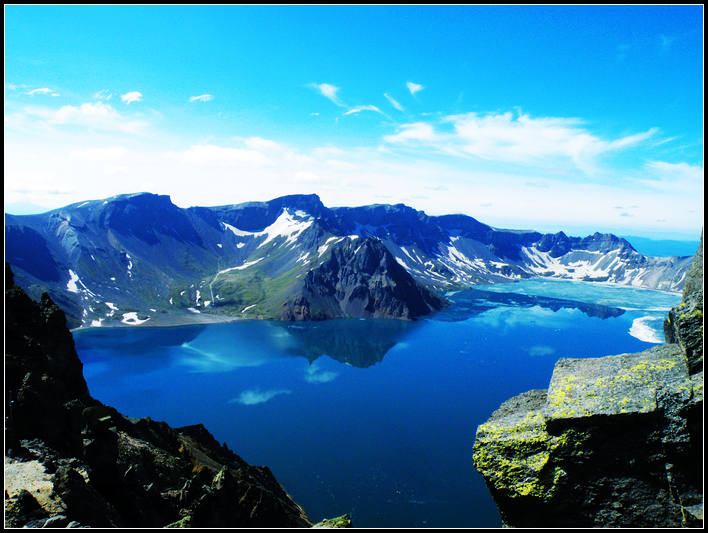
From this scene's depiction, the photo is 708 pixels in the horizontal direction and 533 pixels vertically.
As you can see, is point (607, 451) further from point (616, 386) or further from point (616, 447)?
point (616, 386)

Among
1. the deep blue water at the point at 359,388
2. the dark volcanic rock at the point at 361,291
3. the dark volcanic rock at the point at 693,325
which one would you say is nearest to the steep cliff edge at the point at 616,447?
the dark volcanic rock at the point at 693,325

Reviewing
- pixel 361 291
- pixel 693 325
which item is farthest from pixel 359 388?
pixel 361 291

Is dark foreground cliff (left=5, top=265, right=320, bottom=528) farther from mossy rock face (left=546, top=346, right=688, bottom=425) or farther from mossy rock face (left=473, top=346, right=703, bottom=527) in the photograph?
mossy rock face (left=546, top=346, right=688, bottom=425)

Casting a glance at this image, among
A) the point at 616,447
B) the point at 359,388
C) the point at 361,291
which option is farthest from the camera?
the point at 361,291

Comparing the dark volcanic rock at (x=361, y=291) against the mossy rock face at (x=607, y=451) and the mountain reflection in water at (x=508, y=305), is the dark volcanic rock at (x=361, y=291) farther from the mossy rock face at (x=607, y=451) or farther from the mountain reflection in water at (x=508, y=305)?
the mossy rock face at (x=607, y=451)

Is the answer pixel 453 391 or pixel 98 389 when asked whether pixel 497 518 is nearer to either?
pixel 453 391

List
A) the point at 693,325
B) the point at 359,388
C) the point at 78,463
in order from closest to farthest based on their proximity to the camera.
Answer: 1. the point at 693,325
2. the point at 78,463
3. the point at 359,388

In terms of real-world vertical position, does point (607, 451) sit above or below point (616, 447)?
below
